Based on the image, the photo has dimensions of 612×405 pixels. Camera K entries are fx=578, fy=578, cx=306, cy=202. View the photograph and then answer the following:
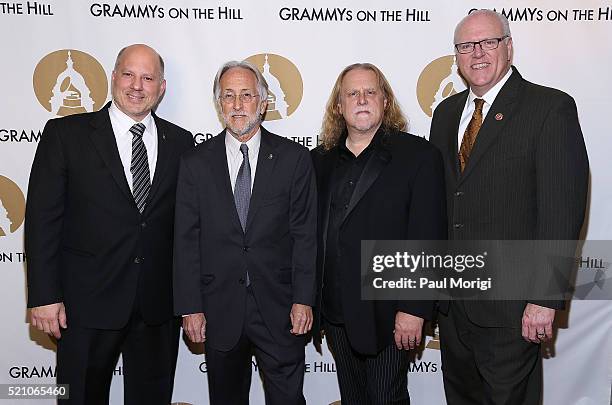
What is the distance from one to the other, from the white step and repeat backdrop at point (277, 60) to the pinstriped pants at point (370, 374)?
126 centimetres

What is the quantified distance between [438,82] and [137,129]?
5.58ft

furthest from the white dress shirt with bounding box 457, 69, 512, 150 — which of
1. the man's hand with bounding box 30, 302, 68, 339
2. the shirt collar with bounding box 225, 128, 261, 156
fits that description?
the man's hand with bounding box 30, 302, 68, 339

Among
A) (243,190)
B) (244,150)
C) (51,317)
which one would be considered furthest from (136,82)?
(51,317)

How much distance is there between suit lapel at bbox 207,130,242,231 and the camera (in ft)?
8.02

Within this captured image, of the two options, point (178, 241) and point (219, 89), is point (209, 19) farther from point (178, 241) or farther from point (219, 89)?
point (178, 241)

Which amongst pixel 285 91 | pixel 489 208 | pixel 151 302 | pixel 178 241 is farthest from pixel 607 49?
pixel 151 302

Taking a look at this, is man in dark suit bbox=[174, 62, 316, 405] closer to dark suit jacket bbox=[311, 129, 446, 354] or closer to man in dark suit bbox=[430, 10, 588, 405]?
dark suit jacket bbox=[311, 129, 446, 354]

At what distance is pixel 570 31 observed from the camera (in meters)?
3.24

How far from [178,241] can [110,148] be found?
51 centimetres

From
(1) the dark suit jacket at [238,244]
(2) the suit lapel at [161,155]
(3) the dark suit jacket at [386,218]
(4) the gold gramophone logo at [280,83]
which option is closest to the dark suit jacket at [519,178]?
(3) the dark suit jacket at [386,218]

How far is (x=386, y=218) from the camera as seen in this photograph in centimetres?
244

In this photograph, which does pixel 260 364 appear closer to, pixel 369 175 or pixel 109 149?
pixel 369 175

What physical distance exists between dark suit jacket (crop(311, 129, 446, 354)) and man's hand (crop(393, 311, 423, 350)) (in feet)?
0.08

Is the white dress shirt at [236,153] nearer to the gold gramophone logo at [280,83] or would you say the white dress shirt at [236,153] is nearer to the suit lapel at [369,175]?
the suit lapel at [369,175]
